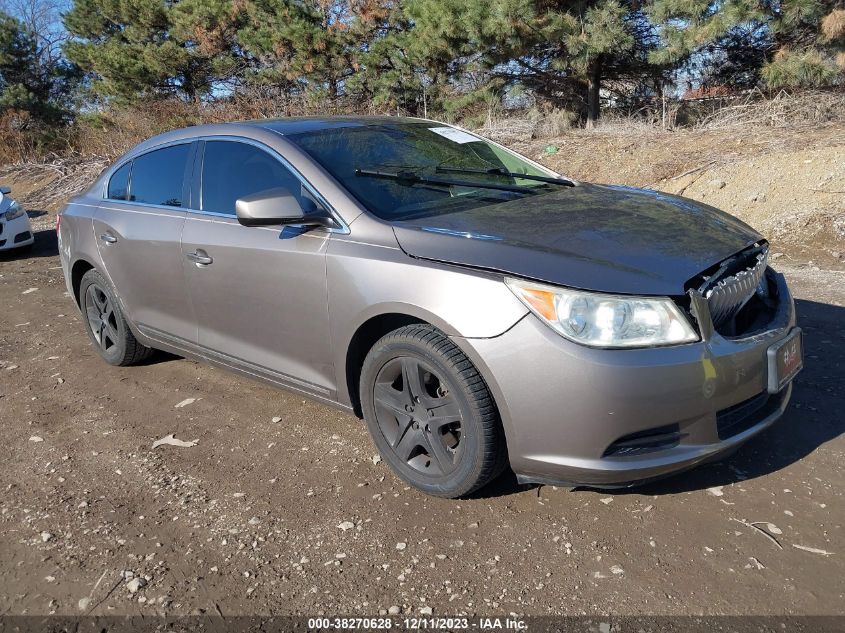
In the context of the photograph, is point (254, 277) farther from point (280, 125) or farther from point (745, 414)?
point (745, 414)

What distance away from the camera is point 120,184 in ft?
16.3

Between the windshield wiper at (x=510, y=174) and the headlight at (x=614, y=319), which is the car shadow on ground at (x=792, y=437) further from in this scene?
the windshield wiper at (x=510, y=174)

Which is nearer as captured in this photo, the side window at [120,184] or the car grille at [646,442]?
the car grille at [646,442]

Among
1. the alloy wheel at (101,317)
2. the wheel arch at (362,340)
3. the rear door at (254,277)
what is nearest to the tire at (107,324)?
the alloy wheel at (101,317)

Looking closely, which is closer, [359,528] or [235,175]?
[359,528]

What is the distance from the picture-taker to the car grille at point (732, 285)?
2.82 metres

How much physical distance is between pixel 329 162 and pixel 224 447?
62.3 inches

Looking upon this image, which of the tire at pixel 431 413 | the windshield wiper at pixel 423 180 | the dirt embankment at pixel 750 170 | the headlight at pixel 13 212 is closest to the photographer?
the tire at pixel 431 413

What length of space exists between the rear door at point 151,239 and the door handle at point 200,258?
14cm

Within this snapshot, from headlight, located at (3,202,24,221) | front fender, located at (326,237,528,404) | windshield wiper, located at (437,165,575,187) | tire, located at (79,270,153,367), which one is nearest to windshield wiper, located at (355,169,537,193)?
windshield wiper, located at (437,165,575,187)

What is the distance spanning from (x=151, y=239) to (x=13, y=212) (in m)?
7.20

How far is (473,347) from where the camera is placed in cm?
279

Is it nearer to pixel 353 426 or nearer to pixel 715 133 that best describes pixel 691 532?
pixel 353 426
